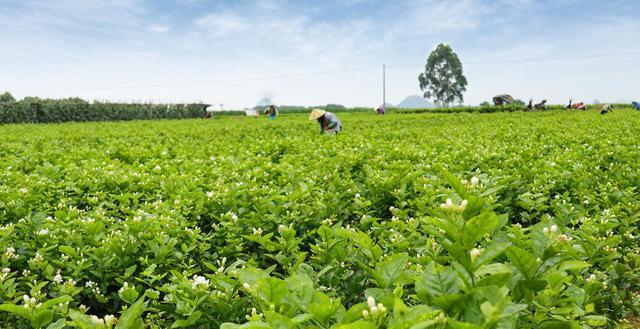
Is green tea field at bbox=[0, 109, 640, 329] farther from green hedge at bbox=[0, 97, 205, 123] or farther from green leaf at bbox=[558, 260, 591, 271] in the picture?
green hedge at bbox=[0, 97, 205, 123]

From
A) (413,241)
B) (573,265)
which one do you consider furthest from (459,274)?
(413,241)

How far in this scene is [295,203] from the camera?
4094 millimetres

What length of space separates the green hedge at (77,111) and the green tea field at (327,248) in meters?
36.9

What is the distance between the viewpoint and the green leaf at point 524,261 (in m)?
1.51

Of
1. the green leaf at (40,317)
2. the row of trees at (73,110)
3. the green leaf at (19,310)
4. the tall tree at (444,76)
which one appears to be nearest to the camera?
the green leaf at (19,310)

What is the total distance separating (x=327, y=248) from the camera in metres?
2.70

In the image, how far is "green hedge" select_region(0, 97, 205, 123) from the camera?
3822 cm

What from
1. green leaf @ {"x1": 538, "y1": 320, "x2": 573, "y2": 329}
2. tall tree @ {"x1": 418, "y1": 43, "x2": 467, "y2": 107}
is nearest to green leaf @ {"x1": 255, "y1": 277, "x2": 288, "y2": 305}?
green leaf @ {"x1": 538, "y1": 320, "x2": 573, "y2": 329}

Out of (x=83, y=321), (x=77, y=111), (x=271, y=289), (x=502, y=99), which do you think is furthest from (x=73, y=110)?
(x=502, y=99)

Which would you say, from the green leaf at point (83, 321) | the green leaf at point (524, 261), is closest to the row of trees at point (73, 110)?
the green leaf at point (83, 321)

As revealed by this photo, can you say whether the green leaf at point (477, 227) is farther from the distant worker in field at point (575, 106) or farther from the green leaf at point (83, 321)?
the distant worker in field at point (575, 106)

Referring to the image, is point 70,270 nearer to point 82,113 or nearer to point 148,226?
point 148,226

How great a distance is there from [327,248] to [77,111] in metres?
47.1

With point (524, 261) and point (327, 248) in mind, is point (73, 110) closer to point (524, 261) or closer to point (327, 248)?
point (327, 248)
